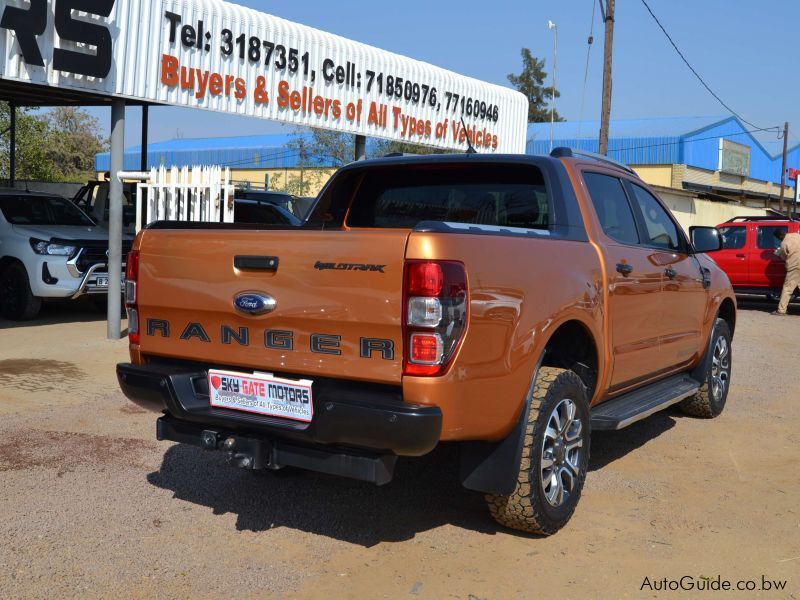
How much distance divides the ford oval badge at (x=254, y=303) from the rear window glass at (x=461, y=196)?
146 centimetres

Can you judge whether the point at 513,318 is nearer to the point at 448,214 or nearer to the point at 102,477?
the point at 448,214

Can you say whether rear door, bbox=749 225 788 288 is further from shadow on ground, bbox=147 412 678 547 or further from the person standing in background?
shadow on ground, bbox=147 412 678 547

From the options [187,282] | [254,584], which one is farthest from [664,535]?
[187,282]

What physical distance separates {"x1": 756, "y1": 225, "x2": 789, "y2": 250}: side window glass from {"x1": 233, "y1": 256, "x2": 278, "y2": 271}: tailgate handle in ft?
52.1

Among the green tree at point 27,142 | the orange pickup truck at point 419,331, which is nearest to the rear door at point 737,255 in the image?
the orange pickup truck at point 419,331

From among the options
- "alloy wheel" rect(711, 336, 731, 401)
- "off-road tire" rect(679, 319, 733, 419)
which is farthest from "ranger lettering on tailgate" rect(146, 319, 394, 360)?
"alloy wheel" rect(711, 336, 731, 401)

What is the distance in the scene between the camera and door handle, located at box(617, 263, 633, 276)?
5312mm

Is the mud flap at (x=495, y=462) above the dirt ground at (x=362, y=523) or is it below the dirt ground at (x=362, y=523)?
above

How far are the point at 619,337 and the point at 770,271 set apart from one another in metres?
14.0

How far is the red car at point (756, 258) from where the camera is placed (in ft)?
58.7

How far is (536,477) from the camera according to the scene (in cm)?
440

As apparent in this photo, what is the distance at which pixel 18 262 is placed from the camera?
40.1 feet

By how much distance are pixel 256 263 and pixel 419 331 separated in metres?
0.88

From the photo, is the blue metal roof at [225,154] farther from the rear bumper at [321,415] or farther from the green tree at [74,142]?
the rear bumper at [321,415]
